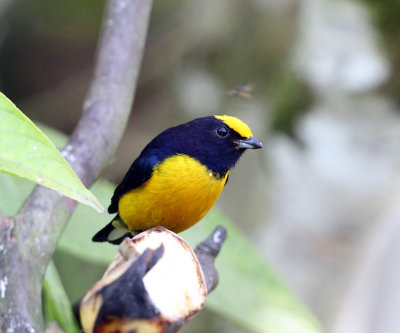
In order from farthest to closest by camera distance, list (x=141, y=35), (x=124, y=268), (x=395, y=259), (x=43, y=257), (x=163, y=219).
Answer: (x=395, y=259), (x=141, y=35), (x=163, y=219), (x=43, y=257), (x=124, y=268)

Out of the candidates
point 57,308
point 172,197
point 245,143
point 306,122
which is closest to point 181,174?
point 172,197

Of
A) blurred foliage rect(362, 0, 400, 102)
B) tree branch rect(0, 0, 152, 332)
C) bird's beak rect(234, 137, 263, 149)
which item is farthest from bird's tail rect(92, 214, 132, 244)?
blurred foliage rect(362, 0, 400, 102)

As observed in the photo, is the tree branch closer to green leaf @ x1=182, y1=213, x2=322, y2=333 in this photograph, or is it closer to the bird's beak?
the bird's beak

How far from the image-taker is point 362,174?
2.62 m

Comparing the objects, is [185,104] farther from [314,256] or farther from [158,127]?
[314,256]

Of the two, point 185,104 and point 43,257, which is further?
point 185,104

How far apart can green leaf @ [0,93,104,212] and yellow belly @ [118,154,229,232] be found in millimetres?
727

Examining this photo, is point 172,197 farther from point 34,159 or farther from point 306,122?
point 306,122

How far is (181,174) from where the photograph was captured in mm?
1408

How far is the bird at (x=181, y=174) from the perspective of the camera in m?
1.39

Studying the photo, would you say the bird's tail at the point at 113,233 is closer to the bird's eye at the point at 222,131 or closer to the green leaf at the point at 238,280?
the green leaf at the point at 238,280

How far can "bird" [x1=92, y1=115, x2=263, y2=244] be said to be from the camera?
1393 mm

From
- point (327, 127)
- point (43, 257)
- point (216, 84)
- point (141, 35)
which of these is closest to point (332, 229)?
point (327, 127)

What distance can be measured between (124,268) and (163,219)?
0.60m
